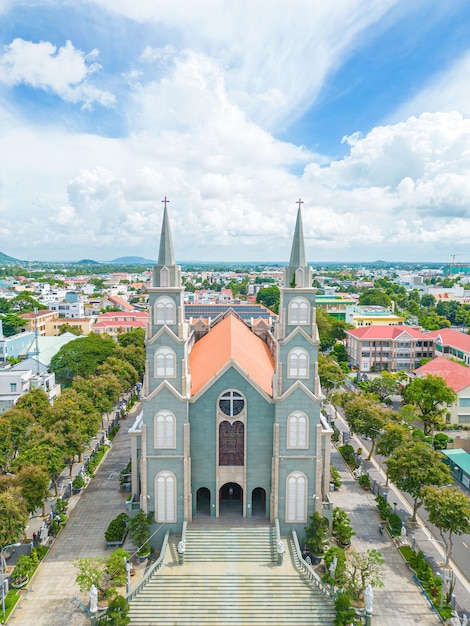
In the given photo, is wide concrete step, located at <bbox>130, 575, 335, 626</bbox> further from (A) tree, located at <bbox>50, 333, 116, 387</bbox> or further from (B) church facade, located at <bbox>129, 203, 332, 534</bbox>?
(A) tree, located at <bbox>50, 333, 116, 387</bbox>

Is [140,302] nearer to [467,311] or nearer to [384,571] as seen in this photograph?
[467,311]

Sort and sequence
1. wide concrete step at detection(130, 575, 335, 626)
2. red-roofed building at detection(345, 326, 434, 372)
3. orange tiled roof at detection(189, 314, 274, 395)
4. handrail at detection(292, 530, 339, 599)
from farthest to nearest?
→ red-roofed building at detection(345, 326, 434, 372) < orange tiled roof at detection(189, 314, 274, 395) < handrail at detection(292, 530, 339, 599) < wide concrete step at detection(130, 575, 335, 626)

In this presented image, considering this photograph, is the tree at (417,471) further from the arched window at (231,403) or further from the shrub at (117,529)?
the shrub at (117,529)

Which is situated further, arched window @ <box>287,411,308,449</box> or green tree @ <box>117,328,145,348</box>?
green tree @ <box>117,328,145,348</box>

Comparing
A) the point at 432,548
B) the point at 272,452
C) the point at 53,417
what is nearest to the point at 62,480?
the point at 53,417

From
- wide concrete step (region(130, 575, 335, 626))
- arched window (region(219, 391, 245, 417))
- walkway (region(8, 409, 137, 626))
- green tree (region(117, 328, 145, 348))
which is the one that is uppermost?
arched window (region(219, 391, 245, 417))

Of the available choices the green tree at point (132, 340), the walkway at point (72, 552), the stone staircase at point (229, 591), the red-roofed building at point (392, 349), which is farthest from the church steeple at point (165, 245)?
the red-roofed building at point (392, 349)

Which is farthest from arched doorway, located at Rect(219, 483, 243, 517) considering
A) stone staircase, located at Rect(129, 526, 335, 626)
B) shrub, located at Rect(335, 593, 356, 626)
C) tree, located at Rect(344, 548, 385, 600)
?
shrub, located at Rect(335, 593, 356, 626)
